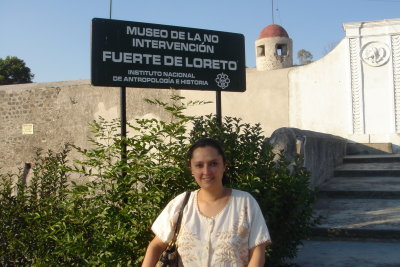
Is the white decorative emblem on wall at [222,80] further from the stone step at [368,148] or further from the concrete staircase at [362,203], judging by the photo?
the stone step at [368,148]

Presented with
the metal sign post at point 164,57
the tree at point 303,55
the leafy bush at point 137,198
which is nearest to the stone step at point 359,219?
the leafy bush at point 137,198

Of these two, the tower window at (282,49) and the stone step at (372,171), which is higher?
the tower window at (282,49)

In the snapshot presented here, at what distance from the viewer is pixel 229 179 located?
3.38 m

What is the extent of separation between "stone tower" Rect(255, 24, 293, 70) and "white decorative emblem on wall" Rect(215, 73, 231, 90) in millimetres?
10999

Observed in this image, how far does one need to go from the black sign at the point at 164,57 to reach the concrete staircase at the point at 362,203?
1943 millimetres

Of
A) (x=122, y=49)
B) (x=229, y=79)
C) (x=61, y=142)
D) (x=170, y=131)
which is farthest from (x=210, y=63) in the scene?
(x=61, y=142)

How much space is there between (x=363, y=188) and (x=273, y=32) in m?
10.5

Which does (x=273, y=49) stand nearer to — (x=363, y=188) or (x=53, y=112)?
(x=53, y=112)

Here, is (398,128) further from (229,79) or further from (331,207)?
(229,79)

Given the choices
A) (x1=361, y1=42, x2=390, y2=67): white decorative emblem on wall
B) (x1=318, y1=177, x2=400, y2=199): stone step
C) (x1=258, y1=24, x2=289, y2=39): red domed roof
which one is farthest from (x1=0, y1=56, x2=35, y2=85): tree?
(x1=318, y1=177, x2=400, y2=199): stone step

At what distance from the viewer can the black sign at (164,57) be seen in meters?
4.18

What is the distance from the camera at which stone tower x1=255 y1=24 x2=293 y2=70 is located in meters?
15.6

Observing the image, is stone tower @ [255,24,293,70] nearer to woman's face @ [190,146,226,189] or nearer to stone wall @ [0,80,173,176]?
stone wall @ [0,80,173,176]

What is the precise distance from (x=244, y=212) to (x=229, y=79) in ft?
9.74
